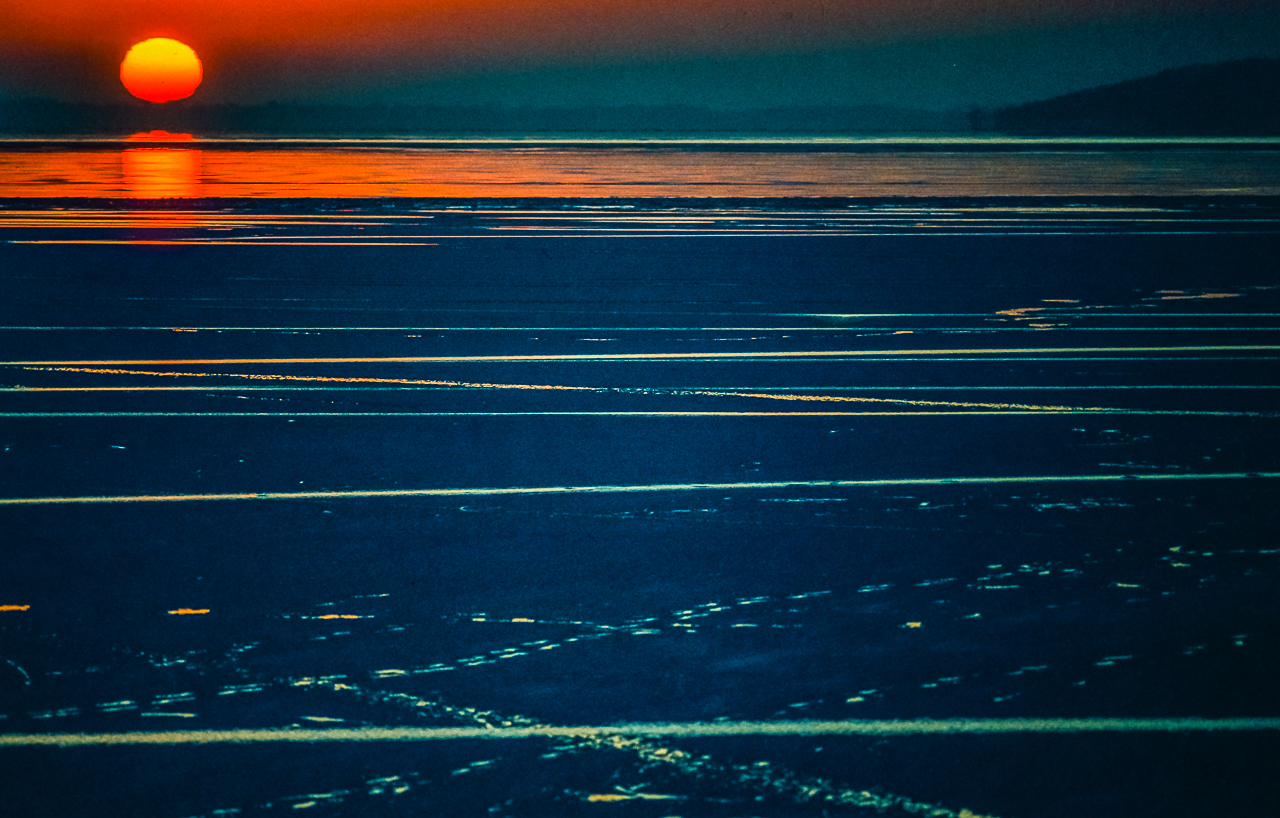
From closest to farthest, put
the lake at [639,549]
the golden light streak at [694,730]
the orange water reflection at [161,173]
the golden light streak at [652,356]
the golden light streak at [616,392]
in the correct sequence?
the lake at [639,549], the golden light streak at [694,730], the golden light streak at [616,392], the golden light streak at [652,356], the orange water reflection at [161,173]

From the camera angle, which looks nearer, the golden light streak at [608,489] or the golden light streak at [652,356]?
the golden light streak at [608,489]

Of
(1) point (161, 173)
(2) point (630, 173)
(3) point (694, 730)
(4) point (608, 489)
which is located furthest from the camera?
(2) point (630, 173)

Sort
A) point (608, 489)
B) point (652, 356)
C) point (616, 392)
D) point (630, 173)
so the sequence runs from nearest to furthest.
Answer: point (608, 489) → point (616, 392) → point (652, 356) → point (630, 173)

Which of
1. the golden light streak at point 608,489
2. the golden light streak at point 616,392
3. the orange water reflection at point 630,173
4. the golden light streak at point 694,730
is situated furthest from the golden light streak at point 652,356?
the orange water reflection at point 630,173

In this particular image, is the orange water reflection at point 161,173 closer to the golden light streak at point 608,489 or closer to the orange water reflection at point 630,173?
the orange water reflection at point 630,173

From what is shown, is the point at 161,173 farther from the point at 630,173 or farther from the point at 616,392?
the point at 616,392

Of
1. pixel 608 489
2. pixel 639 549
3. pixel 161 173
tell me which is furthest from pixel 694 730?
pixel 161 173

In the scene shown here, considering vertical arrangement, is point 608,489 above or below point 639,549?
above
